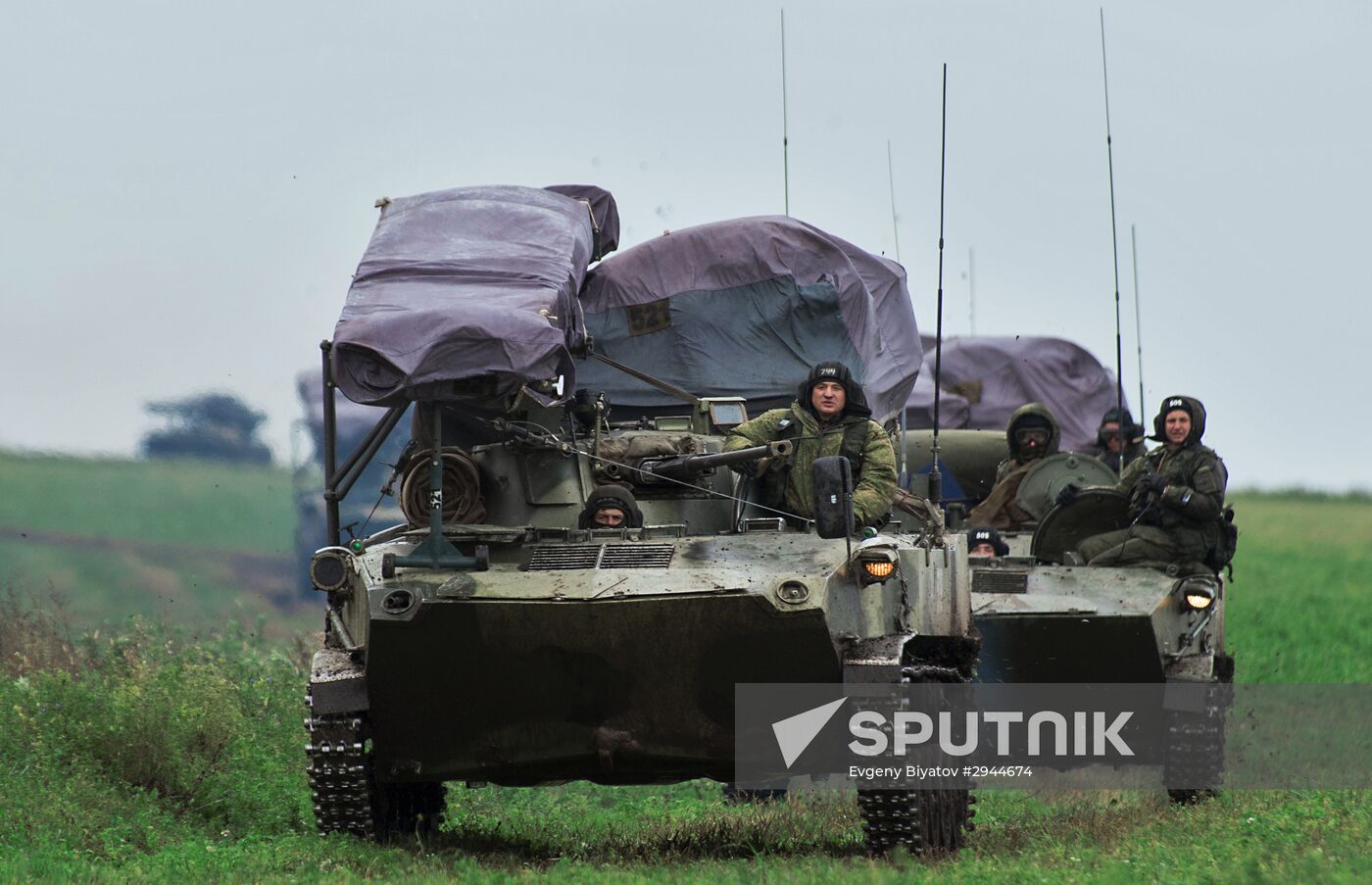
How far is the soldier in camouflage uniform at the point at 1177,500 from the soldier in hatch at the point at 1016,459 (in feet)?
8.76

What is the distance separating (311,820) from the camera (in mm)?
12758

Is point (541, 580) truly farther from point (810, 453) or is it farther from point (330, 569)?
point (810, 453)

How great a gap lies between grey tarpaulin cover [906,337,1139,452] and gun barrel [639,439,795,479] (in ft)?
33.9

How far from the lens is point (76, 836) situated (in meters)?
11.5

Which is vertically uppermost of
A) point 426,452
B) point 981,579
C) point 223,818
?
point 426,452

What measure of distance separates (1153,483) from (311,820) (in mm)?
5904

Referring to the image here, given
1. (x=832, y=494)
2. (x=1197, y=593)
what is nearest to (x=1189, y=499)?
(x=1197, y=593)


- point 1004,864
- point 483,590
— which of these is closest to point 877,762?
point 1004,864

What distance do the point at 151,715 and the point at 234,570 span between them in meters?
15.2

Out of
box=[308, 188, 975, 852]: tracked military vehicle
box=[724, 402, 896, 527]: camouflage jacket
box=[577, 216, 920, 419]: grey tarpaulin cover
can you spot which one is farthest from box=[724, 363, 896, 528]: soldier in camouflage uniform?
box=[577, 216, 920, 419]: grey tarpaulin cover

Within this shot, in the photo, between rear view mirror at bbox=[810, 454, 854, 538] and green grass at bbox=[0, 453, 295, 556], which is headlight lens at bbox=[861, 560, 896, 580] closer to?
rear view mirror at bbox=[810, 454, 854, 538]

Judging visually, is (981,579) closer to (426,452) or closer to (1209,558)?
(1209,558)

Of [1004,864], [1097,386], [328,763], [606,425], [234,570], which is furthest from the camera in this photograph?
[234,570]

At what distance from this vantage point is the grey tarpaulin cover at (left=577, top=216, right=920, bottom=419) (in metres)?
15.0
